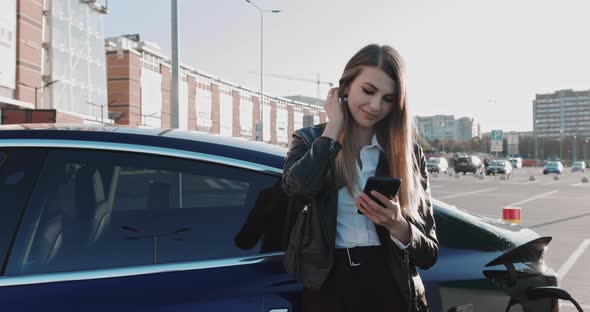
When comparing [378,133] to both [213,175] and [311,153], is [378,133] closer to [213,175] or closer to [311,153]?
[311,153]

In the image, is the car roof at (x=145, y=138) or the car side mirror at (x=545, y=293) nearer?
the car roof at (x=145, y=138)

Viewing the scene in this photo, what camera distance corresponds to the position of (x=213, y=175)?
78.9 inches

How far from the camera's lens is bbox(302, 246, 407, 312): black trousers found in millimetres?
1735

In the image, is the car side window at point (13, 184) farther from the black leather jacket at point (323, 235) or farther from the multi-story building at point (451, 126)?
the multi-story building at point (451, 126)

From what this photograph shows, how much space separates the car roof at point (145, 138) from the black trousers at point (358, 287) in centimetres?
48

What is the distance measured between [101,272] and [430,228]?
1106mm

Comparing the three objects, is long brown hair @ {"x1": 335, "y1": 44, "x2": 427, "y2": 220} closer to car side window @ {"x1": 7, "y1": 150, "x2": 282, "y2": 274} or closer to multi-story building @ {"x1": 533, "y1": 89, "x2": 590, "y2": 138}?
car side window @ {"x1": 7, "y1": 150, "x2": 282, "y2": 274}

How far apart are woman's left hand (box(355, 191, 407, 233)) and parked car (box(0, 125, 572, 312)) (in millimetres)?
398

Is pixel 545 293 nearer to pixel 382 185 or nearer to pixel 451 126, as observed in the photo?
pixel 382 185

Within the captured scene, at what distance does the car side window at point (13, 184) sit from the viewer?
1798 millimetres

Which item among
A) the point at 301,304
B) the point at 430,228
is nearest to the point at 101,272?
the point at 301,304

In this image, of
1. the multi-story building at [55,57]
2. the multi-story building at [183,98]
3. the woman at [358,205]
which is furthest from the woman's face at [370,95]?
the multi-story building at [183,98]

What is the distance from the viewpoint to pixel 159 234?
1.91m

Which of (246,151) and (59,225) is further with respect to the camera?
(246,151)
